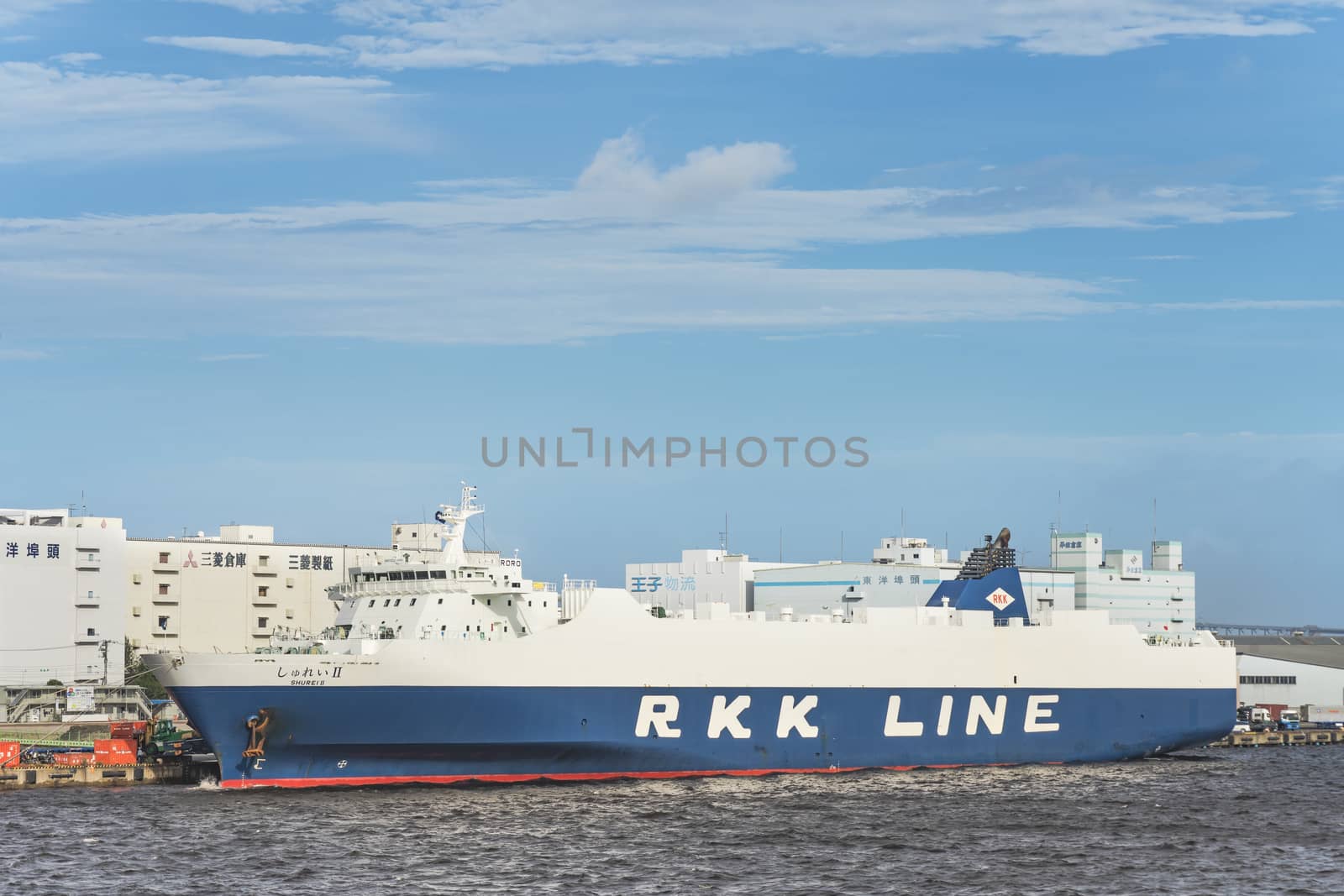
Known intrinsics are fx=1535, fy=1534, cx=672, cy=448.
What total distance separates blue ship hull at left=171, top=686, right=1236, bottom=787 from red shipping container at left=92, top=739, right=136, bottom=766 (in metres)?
7.24

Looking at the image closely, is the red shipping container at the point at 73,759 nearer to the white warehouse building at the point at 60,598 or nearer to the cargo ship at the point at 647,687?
the cargo ship at the point at 647,687

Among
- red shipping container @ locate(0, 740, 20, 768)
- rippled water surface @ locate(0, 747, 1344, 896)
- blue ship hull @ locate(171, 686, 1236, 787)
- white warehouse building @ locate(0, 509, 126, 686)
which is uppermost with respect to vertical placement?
white warehouse building @ locate(0, 509, 126, 686)

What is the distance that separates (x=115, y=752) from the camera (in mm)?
39750

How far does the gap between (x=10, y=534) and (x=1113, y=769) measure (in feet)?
148

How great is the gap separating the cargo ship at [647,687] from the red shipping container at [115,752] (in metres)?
6.62

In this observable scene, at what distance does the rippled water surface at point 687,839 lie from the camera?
25.4 m

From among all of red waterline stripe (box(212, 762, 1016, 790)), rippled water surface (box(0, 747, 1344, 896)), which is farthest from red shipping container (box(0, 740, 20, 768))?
red waterline stripe (box(212, 762, 1016, 790))

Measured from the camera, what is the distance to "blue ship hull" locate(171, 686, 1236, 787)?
3325 centimetres

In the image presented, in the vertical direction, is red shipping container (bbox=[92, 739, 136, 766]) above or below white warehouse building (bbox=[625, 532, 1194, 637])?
below

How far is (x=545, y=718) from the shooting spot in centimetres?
3469

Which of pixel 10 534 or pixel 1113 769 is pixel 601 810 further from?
pixel 10 534

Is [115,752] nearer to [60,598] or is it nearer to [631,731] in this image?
[631,731]

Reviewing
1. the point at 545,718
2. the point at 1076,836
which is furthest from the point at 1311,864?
the point at 545,718

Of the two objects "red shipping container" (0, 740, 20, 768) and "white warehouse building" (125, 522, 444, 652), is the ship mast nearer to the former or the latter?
"red shipping container" (0, 740, 20, 768)
